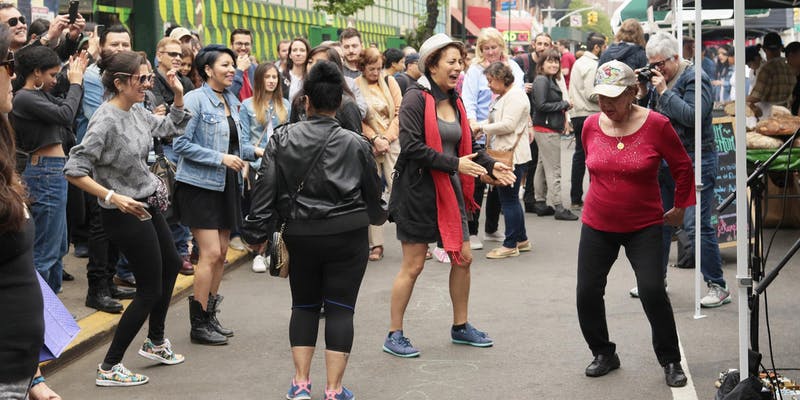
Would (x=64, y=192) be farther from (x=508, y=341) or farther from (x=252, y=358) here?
(x=508, y=341)

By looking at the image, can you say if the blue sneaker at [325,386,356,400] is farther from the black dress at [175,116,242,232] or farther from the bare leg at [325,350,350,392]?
the black dress at [175,116,242,232]

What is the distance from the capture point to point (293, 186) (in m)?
5.55

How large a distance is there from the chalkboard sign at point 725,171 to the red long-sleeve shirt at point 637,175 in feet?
12.6

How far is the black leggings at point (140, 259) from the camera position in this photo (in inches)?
238

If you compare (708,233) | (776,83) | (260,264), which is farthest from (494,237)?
(776,83)

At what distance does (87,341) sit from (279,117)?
9.88ft

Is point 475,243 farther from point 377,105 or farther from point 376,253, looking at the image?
point 377,105

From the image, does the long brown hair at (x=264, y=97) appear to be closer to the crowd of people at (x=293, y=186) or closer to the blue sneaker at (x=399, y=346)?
the crowd of people at (x=293, y=186)

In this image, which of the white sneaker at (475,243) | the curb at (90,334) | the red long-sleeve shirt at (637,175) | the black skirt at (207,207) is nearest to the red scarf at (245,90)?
the white sneaker at (475,243)

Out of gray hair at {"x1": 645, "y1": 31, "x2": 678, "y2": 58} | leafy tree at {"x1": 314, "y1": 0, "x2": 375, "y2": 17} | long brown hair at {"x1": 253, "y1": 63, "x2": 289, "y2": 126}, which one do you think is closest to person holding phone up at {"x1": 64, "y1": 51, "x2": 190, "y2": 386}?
long brown hair at {"x1": 253, "y1": 63, "x2": 289, "y2": 126}

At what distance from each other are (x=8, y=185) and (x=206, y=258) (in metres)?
3.80

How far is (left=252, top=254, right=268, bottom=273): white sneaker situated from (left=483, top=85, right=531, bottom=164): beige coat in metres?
2.59

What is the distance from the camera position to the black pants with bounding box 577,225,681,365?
6035 mm

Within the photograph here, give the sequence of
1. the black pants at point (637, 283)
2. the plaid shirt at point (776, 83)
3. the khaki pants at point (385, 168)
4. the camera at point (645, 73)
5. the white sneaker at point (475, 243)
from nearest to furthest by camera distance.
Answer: the black pants at point (637, 283) → the camera at point (645, 73) → the khaki pants at point (385, 168) → the white sneaker at point (475, 243) → the plaid shirt at point (776, 83)
